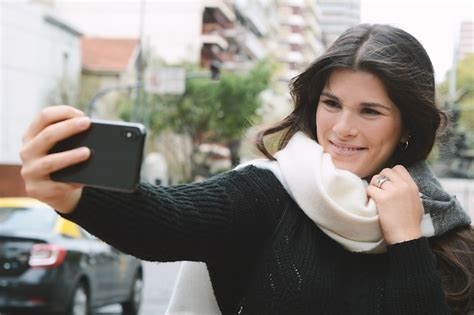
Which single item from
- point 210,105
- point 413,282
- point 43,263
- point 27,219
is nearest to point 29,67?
point 210,105

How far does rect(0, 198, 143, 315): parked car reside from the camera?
970 cm

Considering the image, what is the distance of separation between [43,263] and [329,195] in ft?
26.1

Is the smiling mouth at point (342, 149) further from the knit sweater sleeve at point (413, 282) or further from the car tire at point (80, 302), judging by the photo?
the car tire at point (80, 302)

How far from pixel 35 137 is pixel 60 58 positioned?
42284 millimetres

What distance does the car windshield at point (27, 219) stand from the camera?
1003 cm

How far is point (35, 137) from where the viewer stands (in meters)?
1.45

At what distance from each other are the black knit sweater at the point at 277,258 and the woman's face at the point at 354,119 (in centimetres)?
20

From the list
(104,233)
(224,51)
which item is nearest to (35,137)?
(104,233)

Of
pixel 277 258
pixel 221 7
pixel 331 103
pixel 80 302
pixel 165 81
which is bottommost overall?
pixel 80 302

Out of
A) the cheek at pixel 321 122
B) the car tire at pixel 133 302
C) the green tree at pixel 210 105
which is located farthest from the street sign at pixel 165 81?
the cheek at pixel 321 122

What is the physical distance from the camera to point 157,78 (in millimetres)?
31609

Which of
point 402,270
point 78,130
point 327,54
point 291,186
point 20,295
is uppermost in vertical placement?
point 327,54

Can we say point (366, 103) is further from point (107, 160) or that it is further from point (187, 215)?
point (107, 160)

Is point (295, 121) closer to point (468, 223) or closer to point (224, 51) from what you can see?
point (468, 223)
